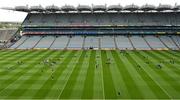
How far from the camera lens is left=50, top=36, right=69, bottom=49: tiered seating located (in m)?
87.2

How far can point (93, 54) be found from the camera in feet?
235

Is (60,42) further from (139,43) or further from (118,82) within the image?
(118,82)

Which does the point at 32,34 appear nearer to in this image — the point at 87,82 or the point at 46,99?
the point at 87,82

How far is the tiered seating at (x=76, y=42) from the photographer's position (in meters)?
86.3

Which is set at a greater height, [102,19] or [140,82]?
[102,19]

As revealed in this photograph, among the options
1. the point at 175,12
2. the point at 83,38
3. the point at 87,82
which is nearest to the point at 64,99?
the point at 87,82

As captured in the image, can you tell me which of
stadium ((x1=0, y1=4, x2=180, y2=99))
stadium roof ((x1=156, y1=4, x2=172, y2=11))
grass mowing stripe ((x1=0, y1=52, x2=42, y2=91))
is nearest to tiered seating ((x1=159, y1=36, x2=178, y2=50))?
stadium ((x1=0, y1=4, x2=180, y2=99))

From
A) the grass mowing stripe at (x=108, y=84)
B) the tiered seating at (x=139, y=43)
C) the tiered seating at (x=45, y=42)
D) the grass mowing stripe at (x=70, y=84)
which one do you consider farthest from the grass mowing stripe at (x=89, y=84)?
the tiered seating at (x=45, y=42)

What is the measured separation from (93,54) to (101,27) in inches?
1090

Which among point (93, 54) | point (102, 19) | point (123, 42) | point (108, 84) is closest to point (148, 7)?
point (123, 42)

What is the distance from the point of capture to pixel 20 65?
179 ft

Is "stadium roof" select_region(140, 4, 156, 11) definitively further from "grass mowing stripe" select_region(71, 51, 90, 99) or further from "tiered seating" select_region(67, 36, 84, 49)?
"grass mowing stripe" select_region(71, 51, 90, 99)

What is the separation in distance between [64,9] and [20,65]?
44.3 m

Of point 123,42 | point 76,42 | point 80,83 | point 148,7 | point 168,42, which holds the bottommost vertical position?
point 168,42
